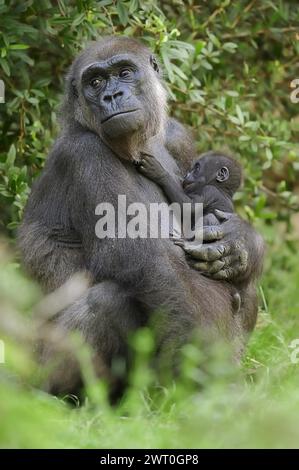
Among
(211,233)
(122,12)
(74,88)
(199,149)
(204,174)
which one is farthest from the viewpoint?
(199,149)

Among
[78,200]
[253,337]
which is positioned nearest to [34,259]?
[78,200]

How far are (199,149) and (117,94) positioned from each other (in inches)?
106

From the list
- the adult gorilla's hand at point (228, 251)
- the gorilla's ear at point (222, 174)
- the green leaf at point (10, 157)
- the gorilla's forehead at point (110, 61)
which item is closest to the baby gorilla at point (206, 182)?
the gorilla's ear at point (222, 174)

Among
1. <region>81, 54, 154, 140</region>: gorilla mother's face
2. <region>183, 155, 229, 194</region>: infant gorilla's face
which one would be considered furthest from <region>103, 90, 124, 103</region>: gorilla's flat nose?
<region>183, 155, 229, 194</region>: infant gorilla's face

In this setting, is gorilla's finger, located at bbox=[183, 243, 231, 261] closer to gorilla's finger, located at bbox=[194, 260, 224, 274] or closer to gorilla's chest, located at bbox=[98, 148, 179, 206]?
gorilla's finger, located at bbox=[194, 260, 224, 274]

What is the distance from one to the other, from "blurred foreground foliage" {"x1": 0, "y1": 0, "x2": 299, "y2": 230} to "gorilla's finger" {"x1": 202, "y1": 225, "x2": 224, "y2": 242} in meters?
1.31

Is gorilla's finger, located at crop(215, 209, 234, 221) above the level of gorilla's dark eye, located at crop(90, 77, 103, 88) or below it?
below

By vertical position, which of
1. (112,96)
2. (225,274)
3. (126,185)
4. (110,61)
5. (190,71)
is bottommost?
(225,274)

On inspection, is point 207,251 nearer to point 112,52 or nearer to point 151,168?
point 151,168

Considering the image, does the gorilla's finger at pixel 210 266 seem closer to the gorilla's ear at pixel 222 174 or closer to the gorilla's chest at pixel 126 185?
the gorilla's chest at pixel 126 185

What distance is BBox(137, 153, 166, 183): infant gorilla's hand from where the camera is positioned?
5992 millimetres

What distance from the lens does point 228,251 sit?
592 centimetres

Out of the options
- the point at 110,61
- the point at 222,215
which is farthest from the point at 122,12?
the point at 222,215
